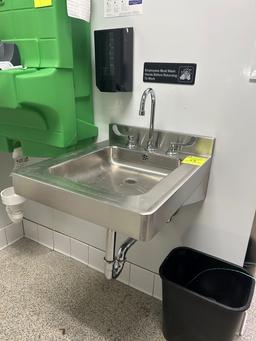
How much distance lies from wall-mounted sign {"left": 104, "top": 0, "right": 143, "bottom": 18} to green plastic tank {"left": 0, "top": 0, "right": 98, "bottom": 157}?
0.12m

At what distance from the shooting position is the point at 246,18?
2.82 feet

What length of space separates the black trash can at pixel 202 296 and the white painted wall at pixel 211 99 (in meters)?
0.07

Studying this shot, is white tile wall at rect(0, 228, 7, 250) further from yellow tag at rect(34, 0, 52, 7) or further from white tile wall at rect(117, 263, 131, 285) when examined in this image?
yellow tag at rect(34, 0, 52, 7)

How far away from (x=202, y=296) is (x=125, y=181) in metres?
0.53

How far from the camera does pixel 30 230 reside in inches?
74.0

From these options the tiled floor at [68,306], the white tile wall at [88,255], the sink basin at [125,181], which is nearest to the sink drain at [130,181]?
the sink basin at [125,181]

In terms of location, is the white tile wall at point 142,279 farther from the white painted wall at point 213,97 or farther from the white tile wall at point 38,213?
the white tile wall at point 38,213

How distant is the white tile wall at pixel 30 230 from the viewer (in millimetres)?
1851

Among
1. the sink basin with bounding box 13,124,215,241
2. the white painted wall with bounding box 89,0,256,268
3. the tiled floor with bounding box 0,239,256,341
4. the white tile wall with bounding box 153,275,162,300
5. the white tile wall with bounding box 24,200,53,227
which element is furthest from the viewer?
the white tile wall with bounding box 24,200,53,227

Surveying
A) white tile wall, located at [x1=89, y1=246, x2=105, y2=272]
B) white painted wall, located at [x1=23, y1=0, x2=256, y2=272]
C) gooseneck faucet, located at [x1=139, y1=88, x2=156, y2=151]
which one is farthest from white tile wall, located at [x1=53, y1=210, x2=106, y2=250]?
gooseneck faucet, located at [x1=139, y1=88, x2=156, y2=151]

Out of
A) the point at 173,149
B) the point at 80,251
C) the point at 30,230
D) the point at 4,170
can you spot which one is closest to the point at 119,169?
the point at 173,149

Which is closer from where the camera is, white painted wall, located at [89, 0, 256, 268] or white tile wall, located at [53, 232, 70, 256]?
white painted wall, located at [89, 0, 256, 268]

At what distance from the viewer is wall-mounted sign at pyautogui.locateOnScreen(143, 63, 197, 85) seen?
1002 millimetres

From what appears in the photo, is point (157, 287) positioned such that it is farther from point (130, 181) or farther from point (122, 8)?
point (122, 8)
